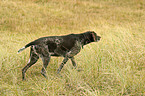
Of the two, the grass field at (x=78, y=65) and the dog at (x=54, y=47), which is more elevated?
the dog at (x=54, y=47)

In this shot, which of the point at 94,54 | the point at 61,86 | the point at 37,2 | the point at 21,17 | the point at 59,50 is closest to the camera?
the point at 61,86

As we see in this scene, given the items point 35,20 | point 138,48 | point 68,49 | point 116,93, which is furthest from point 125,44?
point 35,20

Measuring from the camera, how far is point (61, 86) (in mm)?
3832

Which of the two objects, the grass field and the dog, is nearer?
the grass field

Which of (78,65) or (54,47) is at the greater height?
(54,47)

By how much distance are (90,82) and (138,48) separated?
233 cm

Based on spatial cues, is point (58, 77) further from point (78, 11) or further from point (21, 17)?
point (78, 11)

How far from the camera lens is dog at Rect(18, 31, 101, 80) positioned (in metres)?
4.09

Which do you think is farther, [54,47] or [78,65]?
[78,65]

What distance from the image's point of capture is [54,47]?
167 inches

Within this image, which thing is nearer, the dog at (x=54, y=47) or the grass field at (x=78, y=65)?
the grass field at (x=78, y=65)

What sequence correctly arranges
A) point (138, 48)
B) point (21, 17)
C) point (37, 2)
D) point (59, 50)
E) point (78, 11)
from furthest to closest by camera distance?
point (37, 2) → point (78, 11) → point (21, 17) → point (138, 48) → point (59, 50)

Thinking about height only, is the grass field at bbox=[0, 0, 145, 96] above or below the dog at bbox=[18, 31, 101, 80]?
below

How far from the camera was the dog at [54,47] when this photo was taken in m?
4.09
